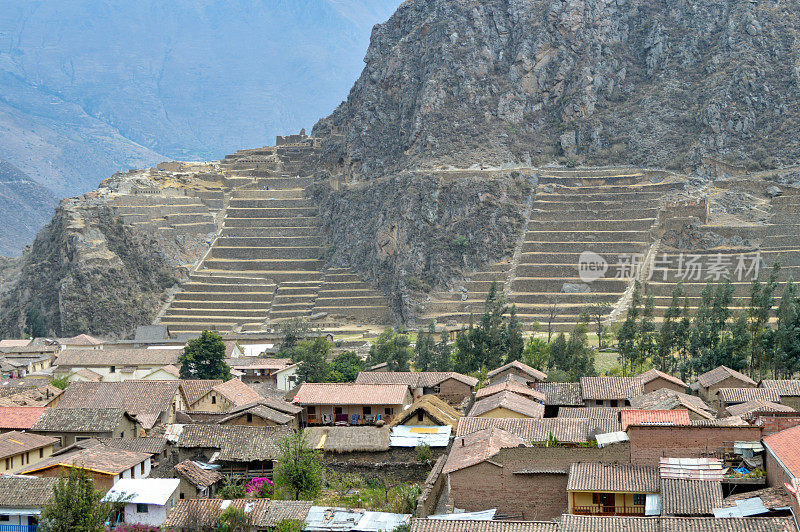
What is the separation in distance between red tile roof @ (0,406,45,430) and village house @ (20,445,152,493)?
498 cm

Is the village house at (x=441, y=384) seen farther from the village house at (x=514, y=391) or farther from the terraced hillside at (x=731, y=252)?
the terraced hillside at (x=731, y=252)

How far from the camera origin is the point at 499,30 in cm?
11756

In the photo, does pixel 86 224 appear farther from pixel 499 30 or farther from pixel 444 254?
pixel 499 30

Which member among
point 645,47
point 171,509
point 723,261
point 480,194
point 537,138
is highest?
point 645,47

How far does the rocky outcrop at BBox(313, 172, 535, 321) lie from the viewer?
95.4 metres

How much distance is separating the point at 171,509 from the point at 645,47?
98655 mm

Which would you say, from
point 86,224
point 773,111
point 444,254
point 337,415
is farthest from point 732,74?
point 337,415

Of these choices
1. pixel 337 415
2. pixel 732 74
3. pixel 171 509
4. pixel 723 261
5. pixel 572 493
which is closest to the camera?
pixel 572 493

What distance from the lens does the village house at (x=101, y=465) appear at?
31797 millimetres

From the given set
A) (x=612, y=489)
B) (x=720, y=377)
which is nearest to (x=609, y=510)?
(x=612, y=489)

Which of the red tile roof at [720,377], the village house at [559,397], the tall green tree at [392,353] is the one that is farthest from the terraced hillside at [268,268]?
the village house at [559,397]

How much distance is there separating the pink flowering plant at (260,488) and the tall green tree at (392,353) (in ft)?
87.8

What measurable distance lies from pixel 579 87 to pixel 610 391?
75487 mm

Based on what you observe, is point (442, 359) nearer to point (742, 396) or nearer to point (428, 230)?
point (742, 396)
